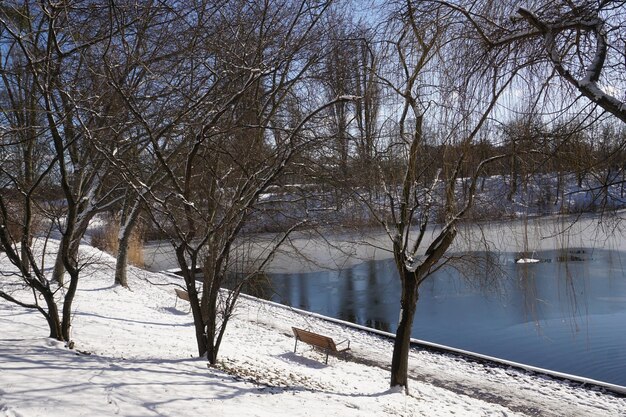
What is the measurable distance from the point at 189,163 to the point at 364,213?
273 centimetres

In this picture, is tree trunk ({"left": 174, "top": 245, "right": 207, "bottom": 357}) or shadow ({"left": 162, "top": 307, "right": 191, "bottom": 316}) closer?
tree trunk ({"left": 174, "top": 245, "right": 207, "bottom": 357})

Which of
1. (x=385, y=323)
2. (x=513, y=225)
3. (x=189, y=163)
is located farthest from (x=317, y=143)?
(x=385, y=323)

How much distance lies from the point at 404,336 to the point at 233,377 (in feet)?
7.99

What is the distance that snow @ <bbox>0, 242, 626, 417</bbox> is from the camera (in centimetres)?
440

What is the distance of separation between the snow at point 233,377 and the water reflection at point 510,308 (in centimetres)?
99

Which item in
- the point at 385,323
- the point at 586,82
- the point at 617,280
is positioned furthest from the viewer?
the point at 617,280

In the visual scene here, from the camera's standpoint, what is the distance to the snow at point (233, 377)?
14.4 feet

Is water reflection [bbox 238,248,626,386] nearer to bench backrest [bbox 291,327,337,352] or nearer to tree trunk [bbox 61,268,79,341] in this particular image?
bench backrest [bbox 291,327,337,352]

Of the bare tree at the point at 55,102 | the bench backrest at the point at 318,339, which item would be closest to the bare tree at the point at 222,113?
the bare tree at the point at 55,102

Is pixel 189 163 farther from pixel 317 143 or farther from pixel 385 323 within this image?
pixel 385 323

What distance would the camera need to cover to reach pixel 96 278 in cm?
1583

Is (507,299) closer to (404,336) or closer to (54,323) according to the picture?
(404,336)

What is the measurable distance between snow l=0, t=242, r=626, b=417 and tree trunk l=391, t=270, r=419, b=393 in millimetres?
241

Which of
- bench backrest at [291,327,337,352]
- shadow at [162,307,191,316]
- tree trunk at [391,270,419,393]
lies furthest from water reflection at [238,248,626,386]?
shadow at [162,307,191,316]
